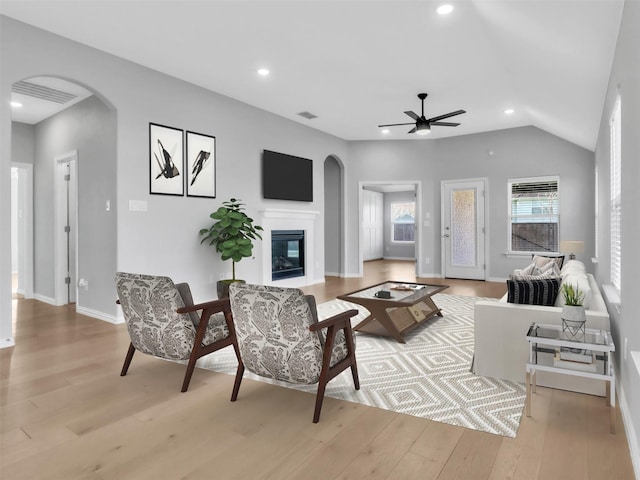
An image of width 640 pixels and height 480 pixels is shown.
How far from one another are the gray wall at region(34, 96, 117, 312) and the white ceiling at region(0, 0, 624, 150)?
1065 millimetres

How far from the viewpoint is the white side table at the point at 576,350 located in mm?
2217

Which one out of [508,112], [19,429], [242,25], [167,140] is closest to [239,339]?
[19,429]

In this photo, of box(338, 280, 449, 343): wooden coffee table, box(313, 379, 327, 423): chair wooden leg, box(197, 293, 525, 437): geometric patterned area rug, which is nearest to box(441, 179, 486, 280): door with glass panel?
box(338, 280, 449, 343): wooden coffee table

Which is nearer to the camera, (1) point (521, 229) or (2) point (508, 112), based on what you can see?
(2) point (508, 112)

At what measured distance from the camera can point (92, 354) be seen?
139 inches

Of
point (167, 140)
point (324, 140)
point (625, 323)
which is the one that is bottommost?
point (625, 323)

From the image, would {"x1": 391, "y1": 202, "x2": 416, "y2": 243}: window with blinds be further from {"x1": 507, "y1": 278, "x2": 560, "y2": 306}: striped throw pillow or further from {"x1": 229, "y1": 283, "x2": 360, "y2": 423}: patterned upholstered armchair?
{"x1": 229, "y1": 283, "x2": 360, "y2": 423}: patterned upholstered armchair

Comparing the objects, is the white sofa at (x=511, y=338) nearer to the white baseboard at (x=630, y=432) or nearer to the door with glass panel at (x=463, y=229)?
the white baseboard at (x=630, y=432)

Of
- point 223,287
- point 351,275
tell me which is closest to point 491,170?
point 351,275

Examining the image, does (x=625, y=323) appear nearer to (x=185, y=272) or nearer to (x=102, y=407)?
(x=102, y=407)

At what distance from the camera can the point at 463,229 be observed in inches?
327

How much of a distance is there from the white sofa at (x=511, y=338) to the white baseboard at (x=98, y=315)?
3875mm

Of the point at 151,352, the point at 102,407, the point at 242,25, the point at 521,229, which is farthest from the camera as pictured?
the point at 521,229

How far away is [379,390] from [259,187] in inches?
174
